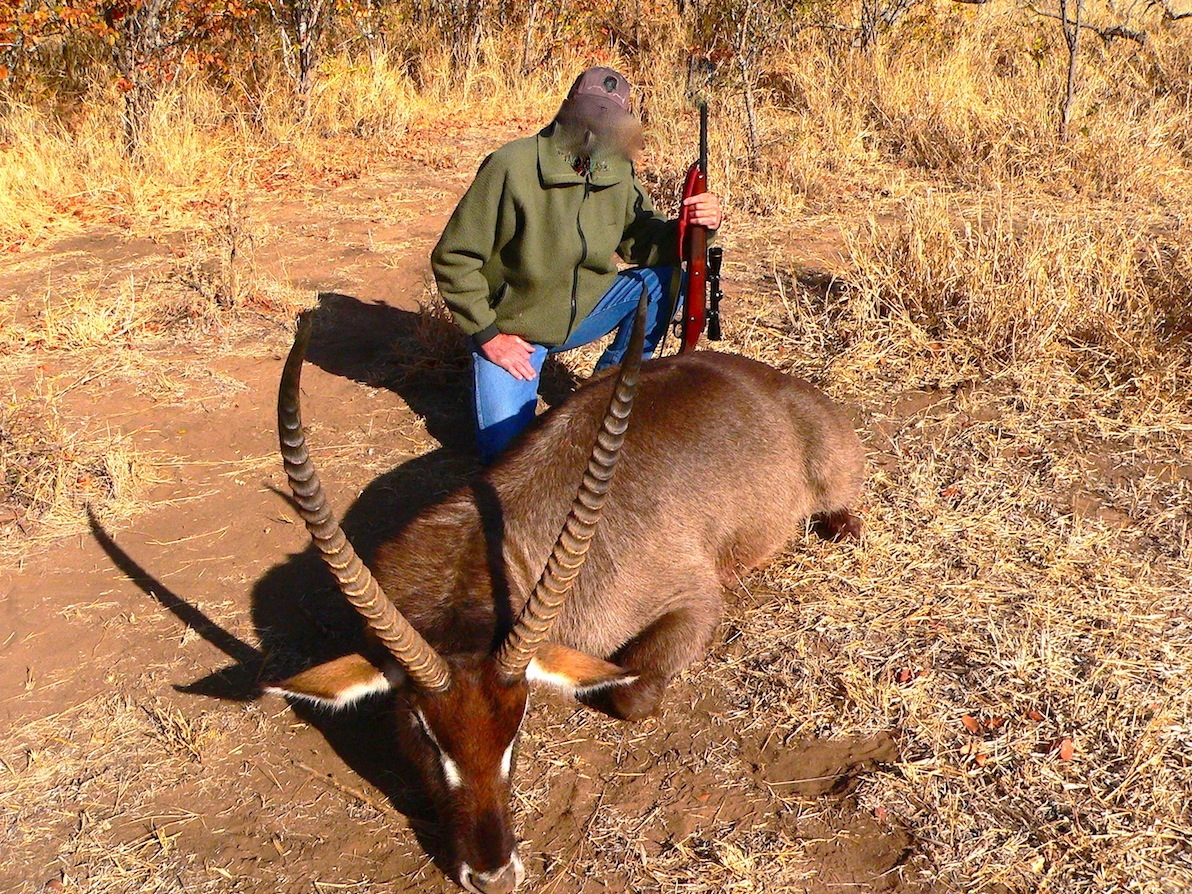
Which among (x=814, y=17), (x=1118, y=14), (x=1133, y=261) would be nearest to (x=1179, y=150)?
(x=1133, y=261)

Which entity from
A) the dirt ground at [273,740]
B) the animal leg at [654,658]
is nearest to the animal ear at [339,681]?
the dirt ground at [273,740]

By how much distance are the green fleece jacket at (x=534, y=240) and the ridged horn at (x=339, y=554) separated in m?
2.29

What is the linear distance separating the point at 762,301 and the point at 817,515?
8.65 ft

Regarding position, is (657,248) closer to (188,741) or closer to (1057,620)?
(1057,620)

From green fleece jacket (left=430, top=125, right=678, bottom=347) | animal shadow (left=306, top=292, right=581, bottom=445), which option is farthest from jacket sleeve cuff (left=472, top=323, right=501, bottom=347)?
animal shadow (left=306, top=292, right=581, bottom=445)

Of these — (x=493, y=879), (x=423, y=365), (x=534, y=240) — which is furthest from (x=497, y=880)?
(x=423, y=365)

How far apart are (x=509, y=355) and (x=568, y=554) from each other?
2.42m

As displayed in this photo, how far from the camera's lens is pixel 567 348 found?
584 centimetres

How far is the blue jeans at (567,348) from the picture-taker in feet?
17.6

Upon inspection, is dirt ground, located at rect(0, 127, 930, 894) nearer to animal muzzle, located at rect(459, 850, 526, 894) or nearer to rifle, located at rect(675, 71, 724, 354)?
animal muzzle, located at rect(459, 850, 526, 894)

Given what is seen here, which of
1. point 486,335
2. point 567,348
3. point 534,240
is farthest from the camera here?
point 567,348

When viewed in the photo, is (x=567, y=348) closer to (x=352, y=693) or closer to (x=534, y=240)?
(x=534, y=240)

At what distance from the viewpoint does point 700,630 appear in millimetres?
4133

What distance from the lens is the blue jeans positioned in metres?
5.38
